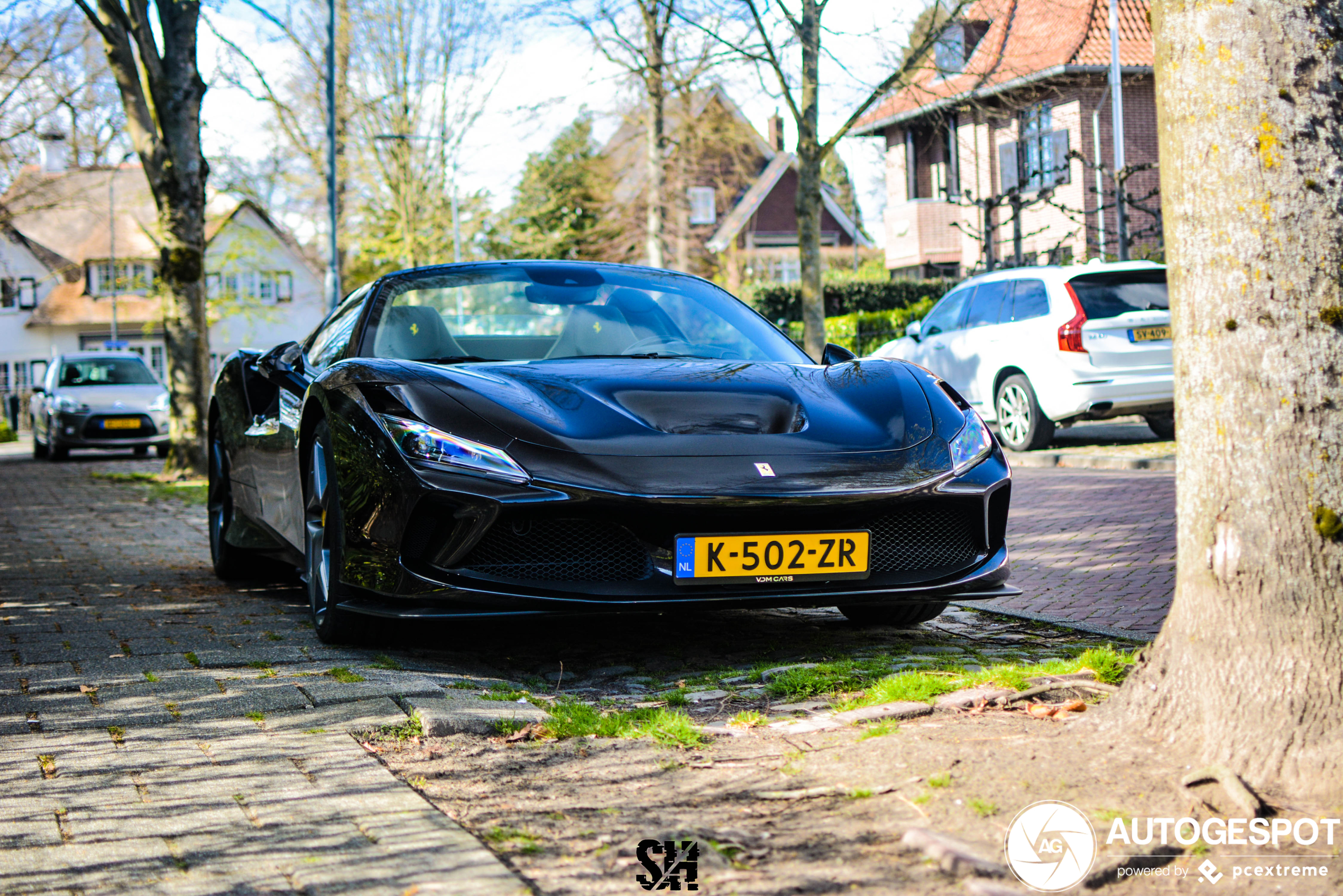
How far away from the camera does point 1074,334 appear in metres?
12.3

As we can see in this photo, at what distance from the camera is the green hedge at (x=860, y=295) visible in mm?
35594

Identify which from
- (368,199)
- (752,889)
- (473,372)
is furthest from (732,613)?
(368,199)

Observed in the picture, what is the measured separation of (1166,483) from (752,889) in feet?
26.3

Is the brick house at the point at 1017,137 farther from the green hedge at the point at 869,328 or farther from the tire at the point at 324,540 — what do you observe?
the tire at the point at 324,540

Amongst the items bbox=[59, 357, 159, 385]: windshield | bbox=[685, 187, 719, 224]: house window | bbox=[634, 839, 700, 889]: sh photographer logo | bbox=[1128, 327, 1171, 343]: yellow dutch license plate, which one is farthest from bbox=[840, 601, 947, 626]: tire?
bbox=[685, 187, 719, 224]: house window

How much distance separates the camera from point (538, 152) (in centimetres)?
4819

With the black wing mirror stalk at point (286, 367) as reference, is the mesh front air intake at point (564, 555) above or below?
below

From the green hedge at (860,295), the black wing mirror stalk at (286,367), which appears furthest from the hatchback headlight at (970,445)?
the green hedge at (860,295)

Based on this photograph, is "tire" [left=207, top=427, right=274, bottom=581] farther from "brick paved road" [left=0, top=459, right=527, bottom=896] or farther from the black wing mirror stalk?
the black wing mirror stalk

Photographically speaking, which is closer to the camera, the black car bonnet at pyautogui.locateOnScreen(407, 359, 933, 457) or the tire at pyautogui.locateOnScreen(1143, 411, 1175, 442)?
the black car bonnet at pyautogui.locateOnScreen(407, 359, 933, 457)

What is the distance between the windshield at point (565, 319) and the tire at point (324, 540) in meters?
0.51

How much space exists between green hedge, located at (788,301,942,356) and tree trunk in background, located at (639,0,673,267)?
3.49 meters

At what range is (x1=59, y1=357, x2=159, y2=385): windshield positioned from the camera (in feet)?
72.8

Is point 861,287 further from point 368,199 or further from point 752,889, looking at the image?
point 752,889
